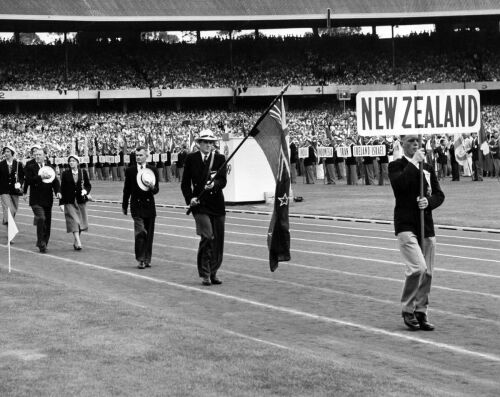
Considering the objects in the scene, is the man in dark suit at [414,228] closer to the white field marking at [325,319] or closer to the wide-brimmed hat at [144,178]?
the white field marking at [325,319]

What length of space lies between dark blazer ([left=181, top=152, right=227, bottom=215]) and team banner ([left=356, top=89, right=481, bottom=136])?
12.3 ft

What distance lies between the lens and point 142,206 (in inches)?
669

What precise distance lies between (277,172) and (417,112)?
303 centimetres

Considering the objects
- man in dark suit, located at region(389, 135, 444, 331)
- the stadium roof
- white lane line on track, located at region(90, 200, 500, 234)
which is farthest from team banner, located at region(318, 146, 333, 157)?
man in dark suit, located at region(389, 135, 444, 331)

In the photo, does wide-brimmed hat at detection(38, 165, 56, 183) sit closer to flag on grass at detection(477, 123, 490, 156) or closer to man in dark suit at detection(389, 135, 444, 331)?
man in dark suit at detection(389, 135, 444, 331)

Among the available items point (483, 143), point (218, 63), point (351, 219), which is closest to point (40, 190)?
point (351, 219)

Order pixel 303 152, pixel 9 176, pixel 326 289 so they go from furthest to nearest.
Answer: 1. pixel 303 152
2. pixel 9 176
3. pixel 326 289

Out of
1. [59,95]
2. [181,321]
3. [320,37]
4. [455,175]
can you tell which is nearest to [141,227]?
[181,321]

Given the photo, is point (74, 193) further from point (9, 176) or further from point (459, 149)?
point (459, 149)

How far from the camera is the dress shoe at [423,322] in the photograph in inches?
Result: 423

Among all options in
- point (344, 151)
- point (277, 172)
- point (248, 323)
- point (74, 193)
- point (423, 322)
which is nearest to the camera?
point (423, 322)

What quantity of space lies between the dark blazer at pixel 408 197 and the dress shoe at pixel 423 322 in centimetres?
76

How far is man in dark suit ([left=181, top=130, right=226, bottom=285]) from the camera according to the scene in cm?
1447

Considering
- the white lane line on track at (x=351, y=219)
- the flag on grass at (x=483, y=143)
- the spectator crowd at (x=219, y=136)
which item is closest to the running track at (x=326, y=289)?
the white lane line on track at (x=351, y=219)
